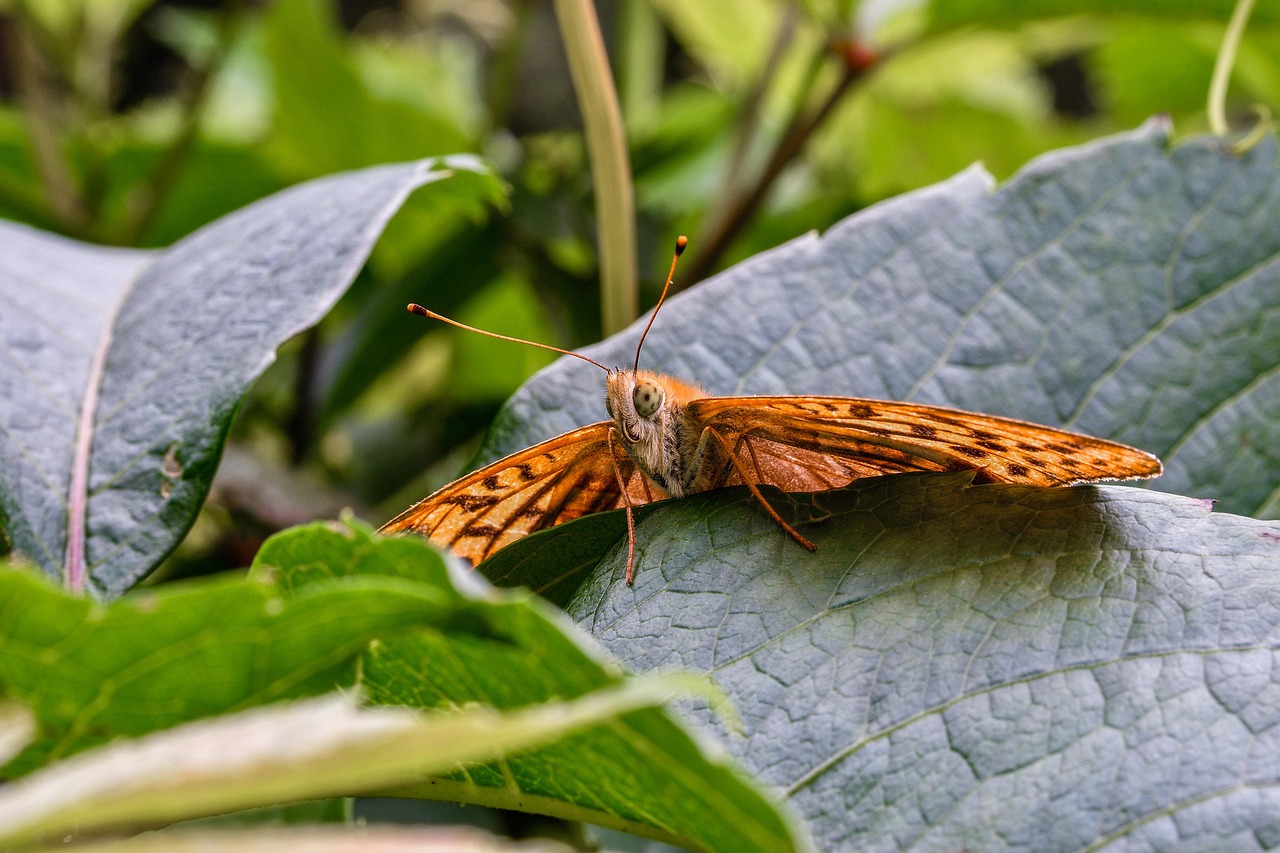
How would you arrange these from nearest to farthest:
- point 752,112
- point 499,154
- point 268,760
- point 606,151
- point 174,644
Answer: point 268,760, point 174,644, point 606,151, point 752,112, point 499,154

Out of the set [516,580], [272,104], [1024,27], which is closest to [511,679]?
[516,580]

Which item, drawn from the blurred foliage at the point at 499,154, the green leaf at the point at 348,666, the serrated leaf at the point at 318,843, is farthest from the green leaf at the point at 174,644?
the blurred foliage at the point at 499,154

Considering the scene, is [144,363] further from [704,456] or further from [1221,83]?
[1221,83]

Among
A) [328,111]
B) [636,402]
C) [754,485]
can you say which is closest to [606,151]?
[636,402]

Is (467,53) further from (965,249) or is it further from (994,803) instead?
(994,803)

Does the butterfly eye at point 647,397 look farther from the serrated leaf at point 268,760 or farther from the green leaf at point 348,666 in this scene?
the serrated leaf at point 268,760

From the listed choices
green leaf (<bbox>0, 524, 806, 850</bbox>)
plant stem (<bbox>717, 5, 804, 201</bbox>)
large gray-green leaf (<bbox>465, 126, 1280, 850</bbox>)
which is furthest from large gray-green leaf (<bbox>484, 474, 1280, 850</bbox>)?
plant stem (<bbox>717, 5, 804, 201</bbox>)
